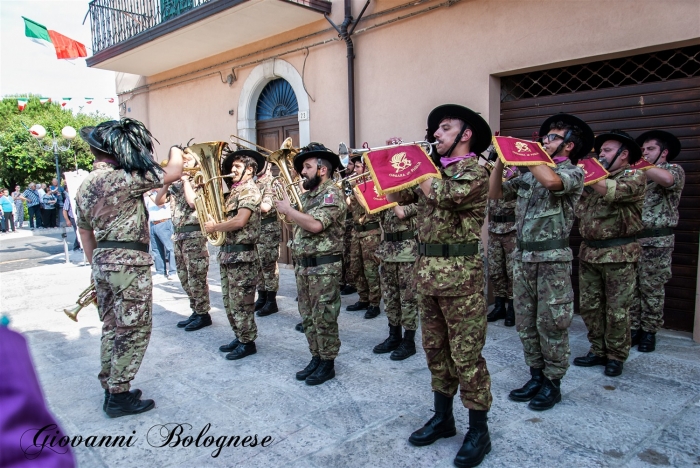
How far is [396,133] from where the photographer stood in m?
7.71

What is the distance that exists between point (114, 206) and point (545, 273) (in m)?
3.34

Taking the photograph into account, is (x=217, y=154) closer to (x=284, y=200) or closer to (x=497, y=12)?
(x=284, y=200)

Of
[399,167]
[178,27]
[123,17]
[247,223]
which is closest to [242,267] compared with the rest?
[247,223]

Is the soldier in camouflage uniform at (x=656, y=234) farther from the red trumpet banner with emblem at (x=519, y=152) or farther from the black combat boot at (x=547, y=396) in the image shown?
the red trumpet banner with emblem at (x=519, y=152)

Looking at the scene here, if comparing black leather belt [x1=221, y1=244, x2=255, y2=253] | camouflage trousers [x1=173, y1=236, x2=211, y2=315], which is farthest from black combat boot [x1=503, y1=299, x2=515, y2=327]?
camouflage trousers [x1=173, y1=236, x2=211, y2=315]

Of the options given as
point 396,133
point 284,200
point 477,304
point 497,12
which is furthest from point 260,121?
point 477,304

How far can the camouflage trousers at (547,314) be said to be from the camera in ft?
12.1

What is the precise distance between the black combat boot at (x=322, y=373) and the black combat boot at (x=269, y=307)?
2.48 m

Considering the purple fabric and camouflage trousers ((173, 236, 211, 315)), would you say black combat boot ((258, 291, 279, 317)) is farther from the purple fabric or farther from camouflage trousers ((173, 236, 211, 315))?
the purple fabric

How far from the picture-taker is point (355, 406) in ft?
12.6

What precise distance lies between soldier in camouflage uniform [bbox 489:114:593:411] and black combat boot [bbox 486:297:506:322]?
2.22 metres

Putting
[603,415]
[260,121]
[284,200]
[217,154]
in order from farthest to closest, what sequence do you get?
[260,121]
[217,154]
[284,200]
[603,415]

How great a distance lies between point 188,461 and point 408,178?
230 cm

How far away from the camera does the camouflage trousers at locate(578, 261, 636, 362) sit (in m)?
4.25
